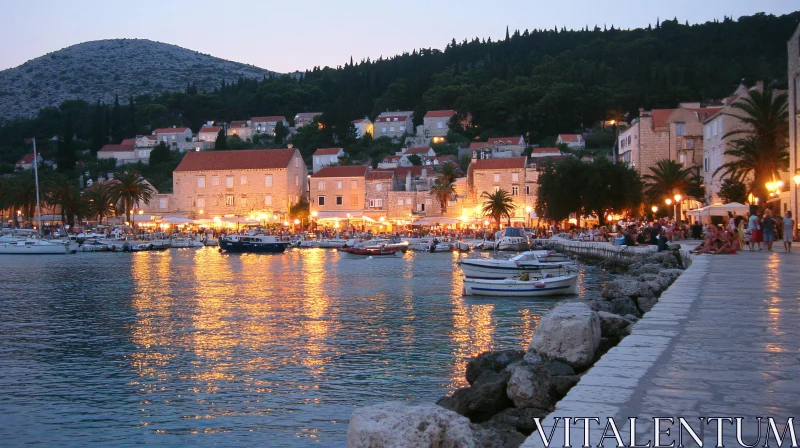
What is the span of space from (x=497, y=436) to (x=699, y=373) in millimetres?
1938

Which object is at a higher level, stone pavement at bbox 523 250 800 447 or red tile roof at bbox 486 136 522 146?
red tile roof at bbox 486 136 522 146

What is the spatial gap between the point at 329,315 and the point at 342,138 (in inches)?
4205

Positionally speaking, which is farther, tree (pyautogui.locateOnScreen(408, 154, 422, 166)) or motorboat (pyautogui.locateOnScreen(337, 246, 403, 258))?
tree (pyautogui.locateOnScreen(408, 154, 422, 166))

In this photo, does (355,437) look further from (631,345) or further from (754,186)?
(754,186)

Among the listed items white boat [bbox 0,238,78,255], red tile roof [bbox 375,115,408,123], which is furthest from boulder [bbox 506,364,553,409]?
red tile roof [bbox 375,115,408,123]

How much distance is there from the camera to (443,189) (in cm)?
7925

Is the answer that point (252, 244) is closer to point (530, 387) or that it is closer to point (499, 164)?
point (499, 164)

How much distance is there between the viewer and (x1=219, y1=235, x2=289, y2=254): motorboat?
2542 inches

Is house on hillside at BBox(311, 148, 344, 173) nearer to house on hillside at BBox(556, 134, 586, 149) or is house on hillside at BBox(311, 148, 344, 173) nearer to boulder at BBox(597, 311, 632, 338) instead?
house on hillside at BBox(556, 134, 586, 149)

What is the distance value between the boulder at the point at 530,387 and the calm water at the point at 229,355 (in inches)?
111

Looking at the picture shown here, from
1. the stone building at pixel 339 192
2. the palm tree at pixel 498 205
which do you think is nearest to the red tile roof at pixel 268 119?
the stone building at pixel 339 192

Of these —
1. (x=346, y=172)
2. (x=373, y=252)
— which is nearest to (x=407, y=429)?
(x=373, y=252)

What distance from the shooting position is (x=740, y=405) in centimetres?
592

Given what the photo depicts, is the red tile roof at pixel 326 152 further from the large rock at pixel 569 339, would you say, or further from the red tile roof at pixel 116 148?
the large rock at pixel 569 339
